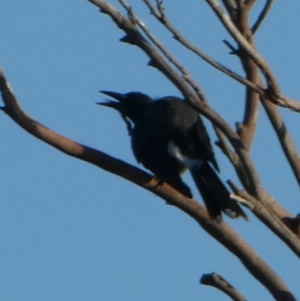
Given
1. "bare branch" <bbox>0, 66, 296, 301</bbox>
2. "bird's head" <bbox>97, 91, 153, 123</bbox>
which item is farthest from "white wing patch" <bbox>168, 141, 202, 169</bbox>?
"bare branch" <bbox>0, 66, 296, 301</bbox>

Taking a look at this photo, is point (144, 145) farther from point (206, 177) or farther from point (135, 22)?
point (135, 22)

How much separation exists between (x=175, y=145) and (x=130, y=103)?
1.23 m

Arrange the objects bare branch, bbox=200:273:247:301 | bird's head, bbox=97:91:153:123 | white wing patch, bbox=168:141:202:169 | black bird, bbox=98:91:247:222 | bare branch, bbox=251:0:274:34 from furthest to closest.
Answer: bird's head, bbox=97:91:153:123 < white wing patch, bbox=168:141:202:169 < black bird, bbox=98:91:247:222 < bare branch, bbox=251:0:274:34 < bare branch, bbox=200:273:247:301

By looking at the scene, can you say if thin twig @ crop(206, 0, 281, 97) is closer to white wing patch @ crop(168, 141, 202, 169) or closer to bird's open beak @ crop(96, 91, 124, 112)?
white wing patch @ crop(168, 141, 202, 169)

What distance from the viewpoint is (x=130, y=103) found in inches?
265

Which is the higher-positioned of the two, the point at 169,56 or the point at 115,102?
the point at 115,102

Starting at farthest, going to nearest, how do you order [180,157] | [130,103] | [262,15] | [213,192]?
[130,103]
[180,157]
[213,192]
[262,15]

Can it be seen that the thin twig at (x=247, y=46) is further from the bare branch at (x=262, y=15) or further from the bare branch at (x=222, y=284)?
the bare branch at (x=222, y=284)

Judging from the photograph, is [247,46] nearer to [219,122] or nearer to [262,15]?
[219,122]

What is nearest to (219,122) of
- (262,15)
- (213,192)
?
(262,15)

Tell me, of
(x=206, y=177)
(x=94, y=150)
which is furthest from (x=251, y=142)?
(x=206, y=177)

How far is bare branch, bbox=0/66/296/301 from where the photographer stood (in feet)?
10.8

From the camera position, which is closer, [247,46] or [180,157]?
[247,46]

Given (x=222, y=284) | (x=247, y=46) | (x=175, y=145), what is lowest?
(x=222, y=284)
